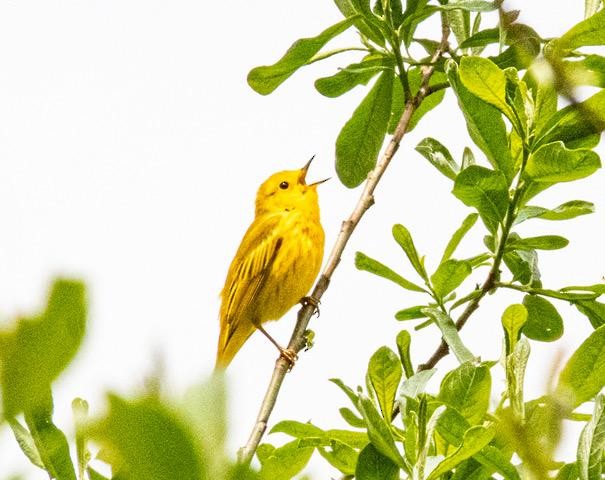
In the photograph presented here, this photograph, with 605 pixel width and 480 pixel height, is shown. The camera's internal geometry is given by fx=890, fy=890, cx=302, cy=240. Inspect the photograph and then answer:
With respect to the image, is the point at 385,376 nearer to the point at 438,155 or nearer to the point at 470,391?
the point at 470,391

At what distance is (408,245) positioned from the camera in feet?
8.23

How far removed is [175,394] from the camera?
0.43 metres

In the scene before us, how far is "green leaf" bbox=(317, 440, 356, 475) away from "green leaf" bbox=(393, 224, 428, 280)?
65 cm

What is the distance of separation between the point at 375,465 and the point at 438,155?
3.84 feet

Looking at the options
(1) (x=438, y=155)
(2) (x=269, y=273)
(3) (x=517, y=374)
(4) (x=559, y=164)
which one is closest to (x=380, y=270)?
(1) (x=438, y=155)

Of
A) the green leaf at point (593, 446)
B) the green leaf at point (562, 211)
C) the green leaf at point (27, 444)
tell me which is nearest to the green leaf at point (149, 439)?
the green leaf at point (27, 444)

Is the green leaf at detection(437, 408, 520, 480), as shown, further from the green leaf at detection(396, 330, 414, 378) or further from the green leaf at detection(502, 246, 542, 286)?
the green leaf at detection(502, 246, 542, 286)

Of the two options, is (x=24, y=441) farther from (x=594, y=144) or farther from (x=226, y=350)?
(x=226, y=350)

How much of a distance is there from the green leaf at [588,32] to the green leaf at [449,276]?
2.02ft

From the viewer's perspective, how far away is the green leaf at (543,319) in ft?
8.64

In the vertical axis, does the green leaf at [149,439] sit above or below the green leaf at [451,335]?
above

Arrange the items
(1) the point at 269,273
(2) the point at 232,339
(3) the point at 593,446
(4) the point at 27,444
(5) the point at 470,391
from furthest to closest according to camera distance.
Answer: (2) the point at 232,339 → (1) the point at 269,273 → (5) the point at 470,391 → (3) the point at 593,446 → (4) the point at 27,444

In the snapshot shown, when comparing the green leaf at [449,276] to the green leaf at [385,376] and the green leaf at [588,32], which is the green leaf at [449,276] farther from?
the green leaf at [588,32]

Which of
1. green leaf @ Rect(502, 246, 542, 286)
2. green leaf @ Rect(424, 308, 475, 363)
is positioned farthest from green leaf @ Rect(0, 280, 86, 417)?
green leaf @ Rect(502, 246, 542, 286)
